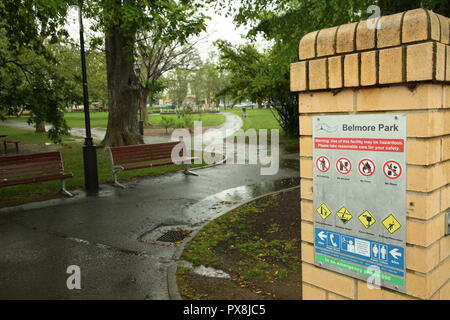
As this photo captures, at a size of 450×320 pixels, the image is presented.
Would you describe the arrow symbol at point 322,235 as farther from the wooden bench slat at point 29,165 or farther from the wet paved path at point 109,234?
Answer: the wooden bench slat at point 29,165

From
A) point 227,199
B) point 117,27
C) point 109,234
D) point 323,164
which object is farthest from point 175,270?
point 117,27

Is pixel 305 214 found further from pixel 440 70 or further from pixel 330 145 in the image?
pixel 440 70

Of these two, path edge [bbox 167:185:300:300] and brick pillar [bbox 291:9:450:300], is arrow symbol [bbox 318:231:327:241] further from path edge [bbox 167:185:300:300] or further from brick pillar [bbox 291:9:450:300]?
path edge [bbox 167:185:300:300]

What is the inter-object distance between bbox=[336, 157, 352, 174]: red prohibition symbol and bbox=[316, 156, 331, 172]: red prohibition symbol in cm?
6

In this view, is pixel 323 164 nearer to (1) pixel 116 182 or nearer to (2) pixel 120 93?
(1) pixel 116 182

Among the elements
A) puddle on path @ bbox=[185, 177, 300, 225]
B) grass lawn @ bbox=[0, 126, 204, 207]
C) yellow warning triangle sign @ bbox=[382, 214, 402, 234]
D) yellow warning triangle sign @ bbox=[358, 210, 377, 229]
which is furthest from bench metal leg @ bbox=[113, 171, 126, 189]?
yellow warning triangle sign @ bbox=[382, 214, 402, 234]

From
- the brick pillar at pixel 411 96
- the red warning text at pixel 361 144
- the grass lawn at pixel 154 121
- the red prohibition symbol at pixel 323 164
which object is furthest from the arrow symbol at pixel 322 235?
the grass lawn at pixel 154 121

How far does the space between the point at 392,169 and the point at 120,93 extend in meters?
16.0

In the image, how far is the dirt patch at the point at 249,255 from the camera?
4.13m

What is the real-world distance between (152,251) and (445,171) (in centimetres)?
427

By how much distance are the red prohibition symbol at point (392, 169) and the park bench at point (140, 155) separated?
28.7 ft

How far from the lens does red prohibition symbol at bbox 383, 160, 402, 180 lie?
1824mm
